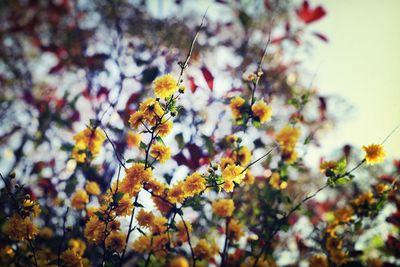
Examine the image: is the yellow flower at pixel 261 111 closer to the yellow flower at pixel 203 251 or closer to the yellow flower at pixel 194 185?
the yellow flower at pixel 194 185

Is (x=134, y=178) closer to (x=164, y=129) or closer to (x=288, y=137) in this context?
(x=164, y=129)

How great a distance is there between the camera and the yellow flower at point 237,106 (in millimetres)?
2227

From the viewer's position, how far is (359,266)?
7.99ft

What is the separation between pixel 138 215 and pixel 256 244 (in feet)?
2.83

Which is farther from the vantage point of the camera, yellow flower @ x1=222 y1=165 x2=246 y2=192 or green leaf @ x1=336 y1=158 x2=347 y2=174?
green leaf @ x1=336 y1=158 x2=347 y2=174

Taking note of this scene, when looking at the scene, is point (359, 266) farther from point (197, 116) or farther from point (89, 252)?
point (89, 252)

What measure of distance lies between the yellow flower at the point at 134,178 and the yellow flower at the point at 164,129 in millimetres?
218

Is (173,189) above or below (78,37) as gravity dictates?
below

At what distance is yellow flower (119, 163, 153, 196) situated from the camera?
1720 mm

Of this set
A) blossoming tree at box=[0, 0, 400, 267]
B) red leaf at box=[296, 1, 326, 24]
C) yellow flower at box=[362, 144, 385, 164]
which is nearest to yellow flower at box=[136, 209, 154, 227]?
blossoming tree at box=[0, 0, 400, 267]

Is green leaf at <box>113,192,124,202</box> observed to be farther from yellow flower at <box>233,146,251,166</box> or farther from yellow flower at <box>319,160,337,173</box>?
yellow flower at <box>319,160,337,173</box>

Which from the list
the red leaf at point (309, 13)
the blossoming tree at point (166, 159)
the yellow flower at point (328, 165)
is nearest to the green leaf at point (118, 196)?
the blossoming tree at point (166, 159)

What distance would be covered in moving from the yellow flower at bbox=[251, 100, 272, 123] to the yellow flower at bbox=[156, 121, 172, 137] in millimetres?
732

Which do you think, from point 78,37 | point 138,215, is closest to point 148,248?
point 138,215
